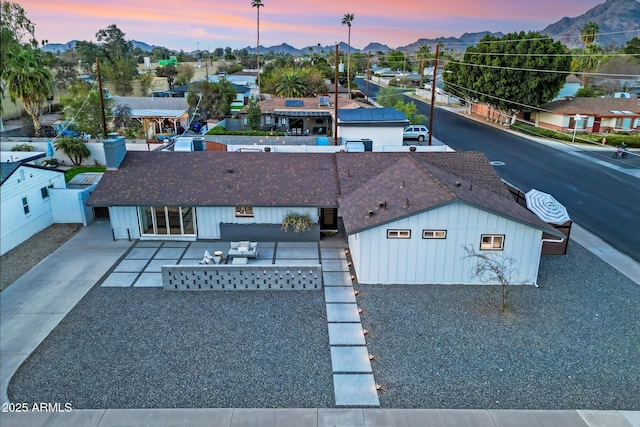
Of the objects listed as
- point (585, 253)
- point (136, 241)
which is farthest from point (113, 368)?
point (585, 253)

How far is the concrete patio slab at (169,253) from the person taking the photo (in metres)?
18.3

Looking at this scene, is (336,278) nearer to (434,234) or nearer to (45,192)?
(434,234)

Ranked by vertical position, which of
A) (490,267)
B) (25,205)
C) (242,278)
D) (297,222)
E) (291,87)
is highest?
(291,87)

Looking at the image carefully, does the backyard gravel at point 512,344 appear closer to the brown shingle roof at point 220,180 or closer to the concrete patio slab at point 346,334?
the concrete patio slab at point 346,334

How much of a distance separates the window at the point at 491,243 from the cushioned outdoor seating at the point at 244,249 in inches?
335

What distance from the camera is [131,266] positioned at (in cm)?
1744

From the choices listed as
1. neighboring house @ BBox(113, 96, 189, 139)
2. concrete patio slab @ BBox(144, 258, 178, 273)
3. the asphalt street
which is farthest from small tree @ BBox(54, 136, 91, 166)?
the asphalt street

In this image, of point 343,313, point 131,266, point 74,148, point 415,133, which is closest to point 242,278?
point 343,313

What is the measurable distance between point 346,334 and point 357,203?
6133 millimetres

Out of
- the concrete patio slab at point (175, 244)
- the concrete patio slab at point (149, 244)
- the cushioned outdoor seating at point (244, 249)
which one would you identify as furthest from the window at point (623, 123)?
the concrete patio slab at point (149, 244)

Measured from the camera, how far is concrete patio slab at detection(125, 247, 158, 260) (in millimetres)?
18266

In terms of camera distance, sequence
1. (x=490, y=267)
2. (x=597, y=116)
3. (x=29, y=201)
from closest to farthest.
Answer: (x=490, y=267) → (x=29, y=201) → (x=597, y=116)

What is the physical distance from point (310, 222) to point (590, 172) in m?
24.1

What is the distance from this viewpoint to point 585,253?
1883 cm
